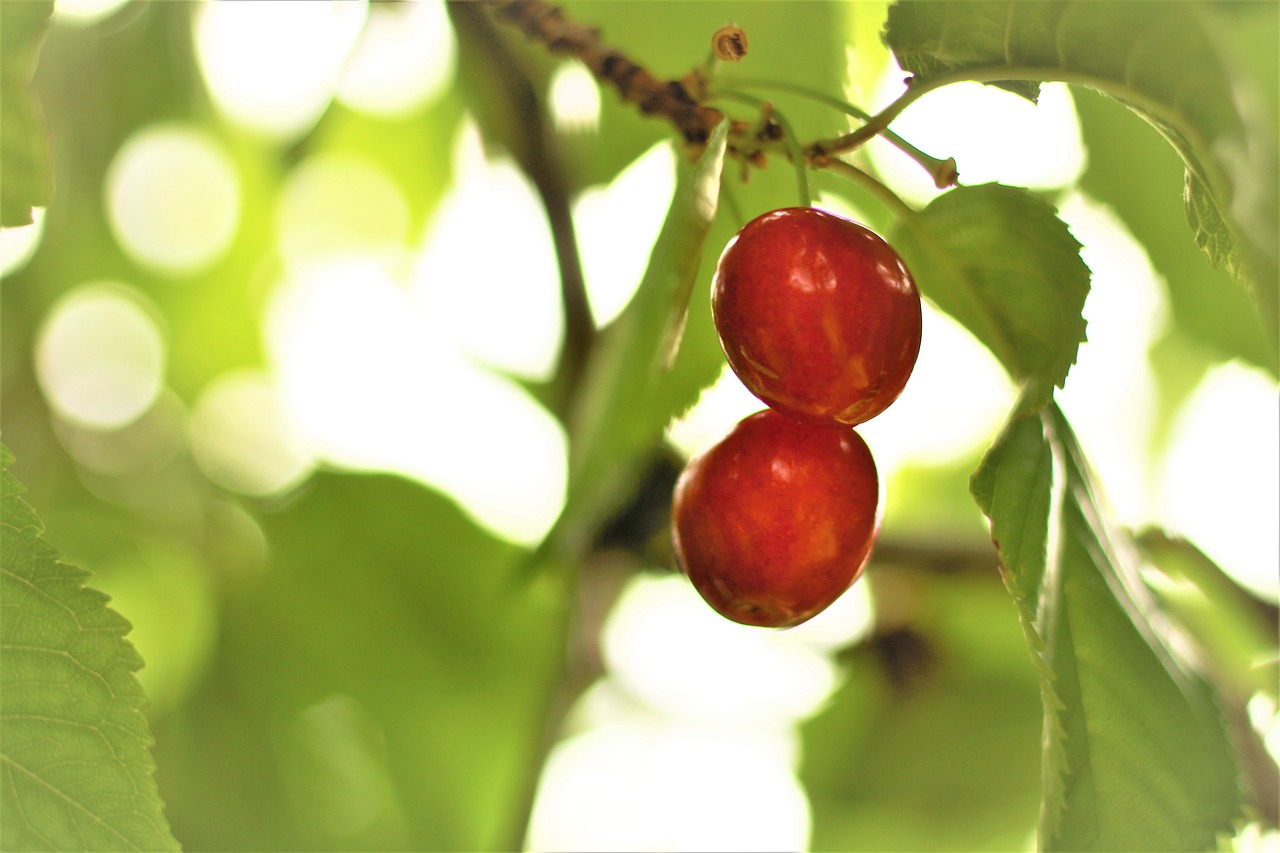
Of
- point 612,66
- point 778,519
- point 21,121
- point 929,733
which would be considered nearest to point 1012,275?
point 778,519

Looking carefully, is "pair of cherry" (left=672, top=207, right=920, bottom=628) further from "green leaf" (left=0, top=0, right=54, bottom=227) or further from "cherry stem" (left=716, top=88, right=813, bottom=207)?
"green leaf" (left=0, top=0, right=54, bottom=227)

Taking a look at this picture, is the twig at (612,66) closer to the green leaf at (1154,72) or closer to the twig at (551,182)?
the green leaf at (1154,72)

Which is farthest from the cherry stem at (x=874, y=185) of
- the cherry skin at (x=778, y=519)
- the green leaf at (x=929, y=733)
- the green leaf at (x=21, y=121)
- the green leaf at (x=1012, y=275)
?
the green leaf at (x=929, y=733)

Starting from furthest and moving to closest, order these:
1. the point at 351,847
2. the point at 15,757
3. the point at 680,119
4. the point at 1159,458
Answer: the point at 1159,458
the point at 351,847
the point at 680,119
the point at 15,757

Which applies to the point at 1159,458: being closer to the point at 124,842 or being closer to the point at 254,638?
the point at 254,638

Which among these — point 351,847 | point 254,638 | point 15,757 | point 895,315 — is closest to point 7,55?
point 15,757

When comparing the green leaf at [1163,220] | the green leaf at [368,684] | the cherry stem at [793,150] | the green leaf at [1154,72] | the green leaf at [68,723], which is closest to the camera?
the green leaf at [1154,72]

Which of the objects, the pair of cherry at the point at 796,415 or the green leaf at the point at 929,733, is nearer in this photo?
the pair of cherry at the point at 796,415
